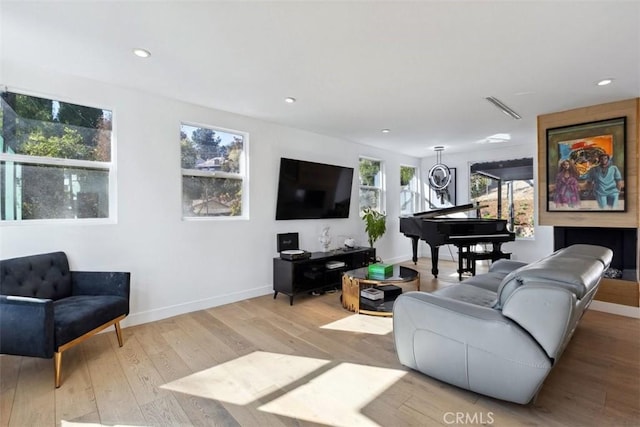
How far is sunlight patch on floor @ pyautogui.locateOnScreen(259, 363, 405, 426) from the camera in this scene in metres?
1.74

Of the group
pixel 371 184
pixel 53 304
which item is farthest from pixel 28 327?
pixel 371 184

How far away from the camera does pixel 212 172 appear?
3822 millimetres

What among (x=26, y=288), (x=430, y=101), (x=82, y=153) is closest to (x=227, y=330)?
(x=26, y=288)

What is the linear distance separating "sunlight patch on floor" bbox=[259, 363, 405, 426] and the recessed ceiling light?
2.71 metres

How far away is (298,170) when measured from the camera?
448 cm

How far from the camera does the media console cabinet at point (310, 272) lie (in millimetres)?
3832

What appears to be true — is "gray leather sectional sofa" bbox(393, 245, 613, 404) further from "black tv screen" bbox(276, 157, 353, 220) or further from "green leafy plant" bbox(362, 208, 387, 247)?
"green leafy plant" bbox(362, 208, 387, 247)

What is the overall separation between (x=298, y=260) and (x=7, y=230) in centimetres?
275

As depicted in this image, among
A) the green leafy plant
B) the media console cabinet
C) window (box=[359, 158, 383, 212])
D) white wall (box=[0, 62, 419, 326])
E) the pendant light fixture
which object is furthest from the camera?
the pendant light fixture

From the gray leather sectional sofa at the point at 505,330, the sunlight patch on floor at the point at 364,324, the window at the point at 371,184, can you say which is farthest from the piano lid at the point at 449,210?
the gray leather sectional sofa at the point at 505,330

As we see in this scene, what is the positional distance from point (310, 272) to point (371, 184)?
109 inches

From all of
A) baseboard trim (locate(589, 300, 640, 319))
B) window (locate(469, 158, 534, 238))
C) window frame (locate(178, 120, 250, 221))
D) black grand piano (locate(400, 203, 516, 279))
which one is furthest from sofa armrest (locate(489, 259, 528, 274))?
window frame (locate(178, 120, 250, 221))

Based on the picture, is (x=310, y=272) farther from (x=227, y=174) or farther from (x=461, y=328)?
(x=461, y=328)

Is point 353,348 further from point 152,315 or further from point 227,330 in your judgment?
point 152,315
